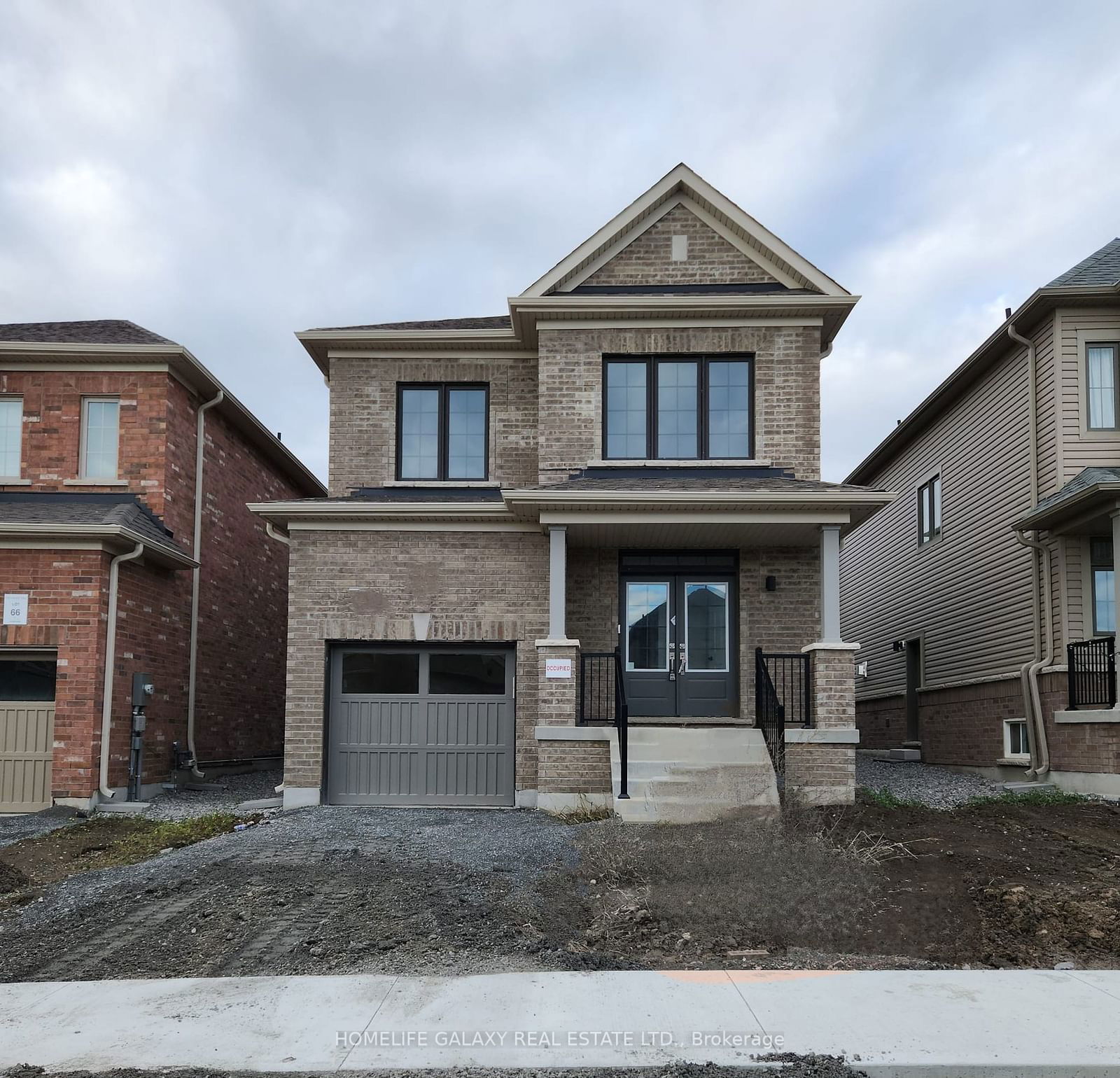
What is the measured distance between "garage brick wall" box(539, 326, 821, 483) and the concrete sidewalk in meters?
8.43

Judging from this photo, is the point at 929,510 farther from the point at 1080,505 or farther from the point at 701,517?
the point at 701,517

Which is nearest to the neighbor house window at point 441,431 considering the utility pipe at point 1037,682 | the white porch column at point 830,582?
the white porch column at point 830,582

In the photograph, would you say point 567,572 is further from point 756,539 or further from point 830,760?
point 830,760

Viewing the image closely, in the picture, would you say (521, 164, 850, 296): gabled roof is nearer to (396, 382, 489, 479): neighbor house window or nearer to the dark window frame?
(396, 382, 489, 479): neighbor house window

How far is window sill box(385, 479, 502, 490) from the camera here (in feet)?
49.3

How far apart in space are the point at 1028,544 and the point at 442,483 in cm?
818

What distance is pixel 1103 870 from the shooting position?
9234 mm

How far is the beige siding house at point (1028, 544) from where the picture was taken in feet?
47.2

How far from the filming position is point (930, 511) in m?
20.8

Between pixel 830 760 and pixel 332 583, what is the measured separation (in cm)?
636

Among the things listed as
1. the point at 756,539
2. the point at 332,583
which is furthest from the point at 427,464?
the point at 756,539

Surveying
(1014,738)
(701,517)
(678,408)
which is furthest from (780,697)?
(1014,738)

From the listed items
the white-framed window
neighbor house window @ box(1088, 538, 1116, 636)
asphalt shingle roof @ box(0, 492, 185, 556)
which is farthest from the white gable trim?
the white-framed window

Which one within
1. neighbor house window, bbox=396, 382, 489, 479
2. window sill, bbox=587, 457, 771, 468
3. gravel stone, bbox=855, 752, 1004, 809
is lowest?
gravel stone, bbox=855, 752, 1004, 809
